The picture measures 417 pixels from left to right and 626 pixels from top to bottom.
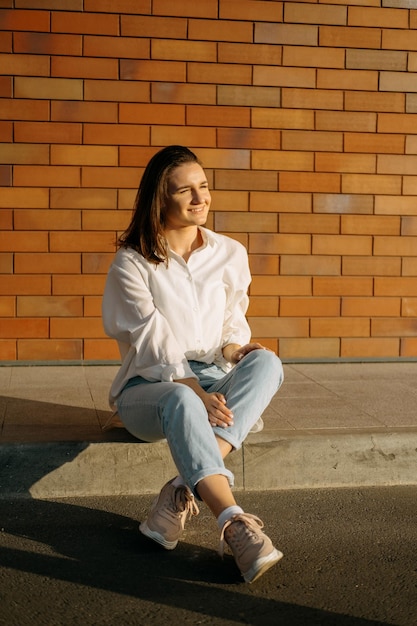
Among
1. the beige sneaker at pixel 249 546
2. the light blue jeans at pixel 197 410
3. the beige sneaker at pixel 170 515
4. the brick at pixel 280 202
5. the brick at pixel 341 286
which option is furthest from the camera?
the brick at pixel 341 286

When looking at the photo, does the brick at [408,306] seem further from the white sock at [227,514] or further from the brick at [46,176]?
the white sock at [227,514]

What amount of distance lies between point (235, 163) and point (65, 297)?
1494 mm

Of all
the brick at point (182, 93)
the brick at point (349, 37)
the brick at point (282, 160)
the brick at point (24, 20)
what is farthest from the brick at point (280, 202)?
the brick at point (24, 20)

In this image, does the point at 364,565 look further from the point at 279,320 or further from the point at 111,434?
the point at 279,320

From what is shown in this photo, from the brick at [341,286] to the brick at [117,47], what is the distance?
198 cm

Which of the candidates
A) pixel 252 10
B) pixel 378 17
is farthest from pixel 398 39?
pixel 252 10

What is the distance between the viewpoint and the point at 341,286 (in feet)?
22.3

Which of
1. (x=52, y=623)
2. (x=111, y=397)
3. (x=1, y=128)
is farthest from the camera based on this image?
(x=1, y=128)

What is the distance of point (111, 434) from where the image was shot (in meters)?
4.39

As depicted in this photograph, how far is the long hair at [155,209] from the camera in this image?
4109 millimetres

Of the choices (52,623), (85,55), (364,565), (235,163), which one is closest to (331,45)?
(235,163)

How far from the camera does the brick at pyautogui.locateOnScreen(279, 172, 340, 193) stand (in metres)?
6.68

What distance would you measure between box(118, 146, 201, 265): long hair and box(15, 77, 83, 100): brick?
8.23ft

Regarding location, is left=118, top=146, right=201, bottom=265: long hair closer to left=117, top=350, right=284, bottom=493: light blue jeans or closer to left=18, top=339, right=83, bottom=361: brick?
left=117, top=350, right=284, bottom=493: light blue jeans
